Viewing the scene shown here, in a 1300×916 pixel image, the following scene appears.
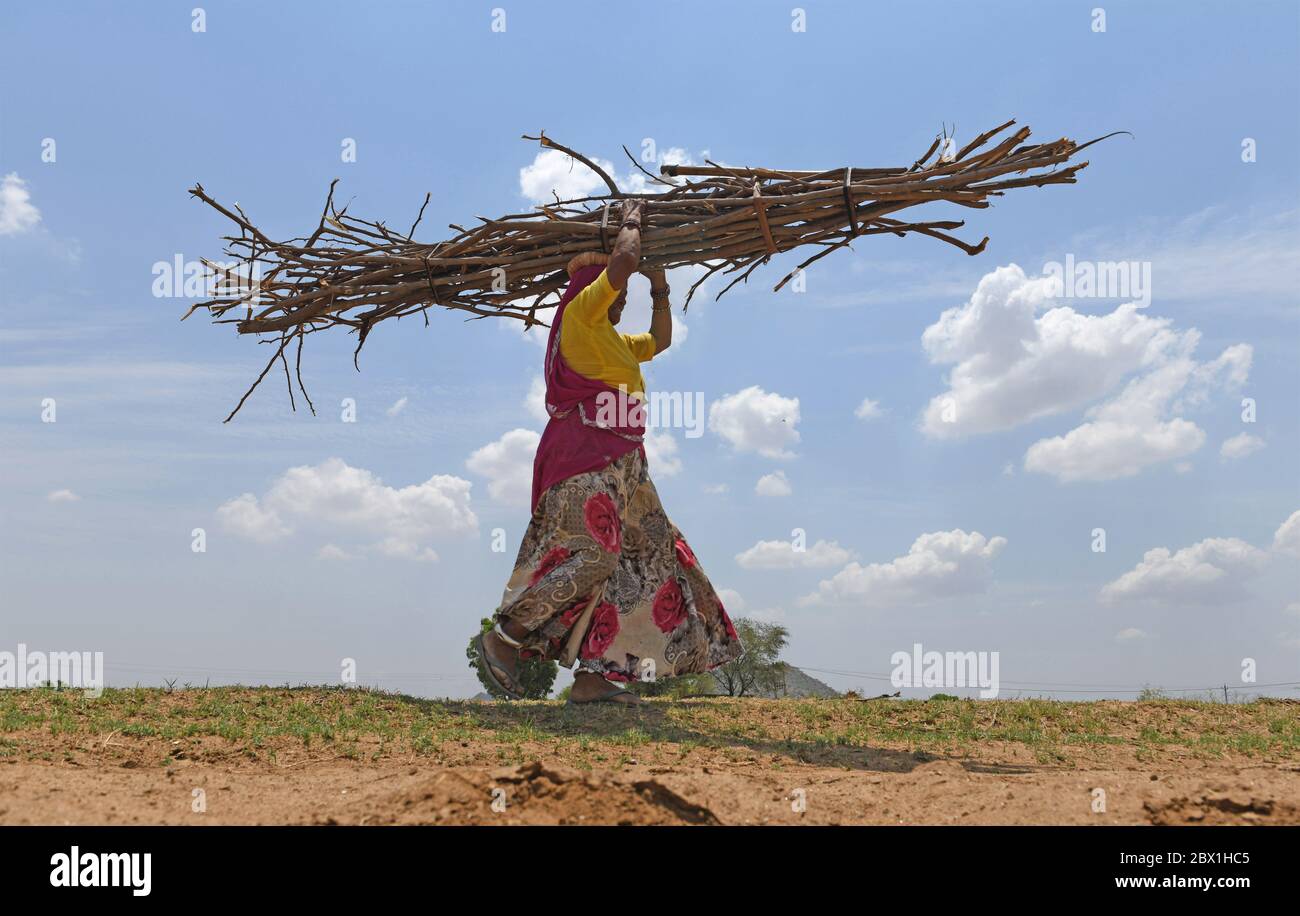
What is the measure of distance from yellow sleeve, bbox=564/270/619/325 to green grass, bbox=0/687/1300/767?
Result: 8.18 feet

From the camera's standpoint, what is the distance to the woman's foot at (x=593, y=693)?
21.2 feet

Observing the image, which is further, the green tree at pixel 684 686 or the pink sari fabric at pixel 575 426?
the green tree at pixel 684 686

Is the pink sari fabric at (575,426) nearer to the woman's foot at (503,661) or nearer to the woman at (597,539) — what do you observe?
the woman at (597,539)

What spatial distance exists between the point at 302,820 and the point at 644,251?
4221 mm

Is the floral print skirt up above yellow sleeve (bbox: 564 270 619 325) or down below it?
below

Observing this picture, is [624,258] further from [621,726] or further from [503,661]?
[621,726]

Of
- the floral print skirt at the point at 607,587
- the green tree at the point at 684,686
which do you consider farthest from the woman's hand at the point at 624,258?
the green tree at the point at 684,686

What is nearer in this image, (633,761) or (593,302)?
(633,761)

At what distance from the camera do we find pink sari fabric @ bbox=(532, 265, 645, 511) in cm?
632

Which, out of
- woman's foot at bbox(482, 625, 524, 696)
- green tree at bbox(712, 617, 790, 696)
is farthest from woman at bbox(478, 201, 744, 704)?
green tree at bbox(712, 617, 790, 696)

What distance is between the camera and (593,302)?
612cm

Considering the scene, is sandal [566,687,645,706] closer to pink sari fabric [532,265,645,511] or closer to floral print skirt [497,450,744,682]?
floral print skirt [497,450,744,682]

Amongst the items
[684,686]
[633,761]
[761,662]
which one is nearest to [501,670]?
[633,761]

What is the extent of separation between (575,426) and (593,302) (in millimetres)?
814
